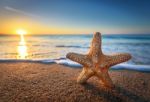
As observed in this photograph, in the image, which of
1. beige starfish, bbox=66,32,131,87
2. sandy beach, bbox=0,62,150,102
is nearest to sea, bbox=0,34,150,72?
sandy beach, bbox=0,62,150,102

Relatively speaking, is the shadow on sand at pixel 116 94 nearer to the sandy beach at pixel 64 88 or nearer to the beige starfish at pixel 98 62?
the sandy beach at pixel 64 88

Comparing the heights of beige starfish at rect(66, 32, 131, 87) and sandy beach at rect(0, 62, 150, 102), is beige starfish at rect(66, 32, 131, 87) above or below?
above

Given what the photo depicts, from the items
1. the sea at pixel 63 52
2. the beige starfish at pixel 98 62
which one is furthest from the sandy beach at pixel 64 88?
the sea at pixel 63 52

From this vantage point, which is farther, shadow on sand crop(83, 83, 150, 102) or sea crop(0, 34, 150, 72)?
sea crop(0, 34, 150, 72)

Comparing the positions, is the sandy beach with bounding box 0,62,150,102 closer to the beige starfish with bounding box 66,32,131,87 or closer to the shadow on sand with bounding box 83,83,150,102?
the shadow on sand with bounding box 83,83,150,102

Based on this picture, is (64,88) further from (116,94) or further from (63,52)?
(63,52)

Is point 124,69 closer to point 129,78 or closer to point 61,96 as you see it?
point 129,78

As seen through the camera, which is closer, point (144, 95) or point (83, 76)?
point (144, 95)

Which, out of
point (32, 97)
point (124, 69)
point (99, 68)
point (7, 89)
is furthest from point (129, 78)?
point (7, 89)

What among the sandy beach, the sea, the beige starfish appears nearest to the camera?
the sandy beach
